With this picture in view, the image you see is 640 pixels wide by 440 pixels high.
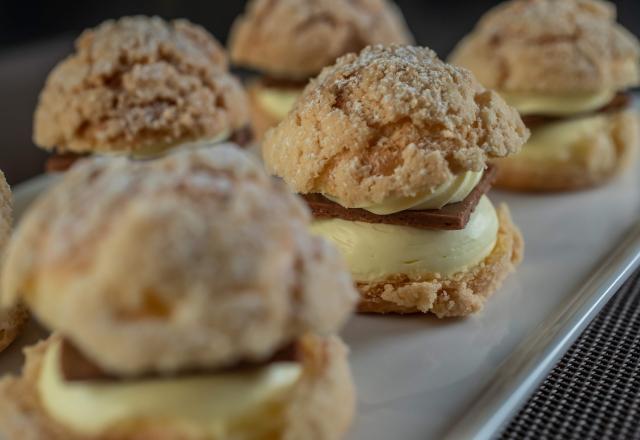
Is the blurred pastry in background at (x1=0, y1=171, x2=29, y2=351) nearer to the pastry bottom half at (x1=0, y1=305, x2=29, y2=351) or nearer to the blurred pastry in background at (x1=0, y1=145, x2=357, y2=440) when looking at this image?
the pastry bottom half at (x1=0, y1=305, x2=29, y2=351)

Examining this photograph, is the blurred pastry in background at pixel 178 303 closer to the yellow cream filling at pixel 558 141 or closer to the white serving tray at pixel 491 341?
the white serving tray at pixel 491 341

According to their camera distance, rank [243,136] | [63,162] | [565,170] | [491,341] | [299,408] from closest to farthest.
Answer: [299,408]
[491,341]
[63,162]
[243,136]
[565,170]

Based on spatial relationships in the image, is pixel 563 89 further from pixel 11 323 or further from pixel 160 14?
pixel 160 14

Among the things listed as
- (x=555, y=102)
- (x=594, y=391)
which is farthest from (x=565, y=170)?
(x=594, y=391)

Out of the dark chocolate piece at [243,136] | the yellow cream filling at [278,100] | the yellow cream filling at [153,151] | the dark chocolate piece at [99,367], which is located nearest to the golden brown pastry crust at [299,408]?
the dark chocolate piece at [99,367]

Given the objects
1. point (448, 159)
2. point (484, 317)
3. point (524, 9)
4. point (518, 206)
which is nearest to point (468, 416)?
point (484, 317)

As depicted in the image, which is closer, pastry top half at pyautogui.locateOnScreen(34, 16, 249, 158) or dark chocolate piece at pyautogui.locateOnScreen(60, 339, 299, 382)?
dark chocolate piece at pyautogui.locateOnScreen(60, 339, 299, 382)

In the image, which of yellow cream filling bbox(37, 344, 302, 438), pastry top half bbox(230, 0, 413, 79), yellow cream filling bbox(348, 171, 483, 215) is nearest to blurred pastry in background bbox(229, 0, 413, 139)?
pastry top half bbox(230, 0, 413, 79)
